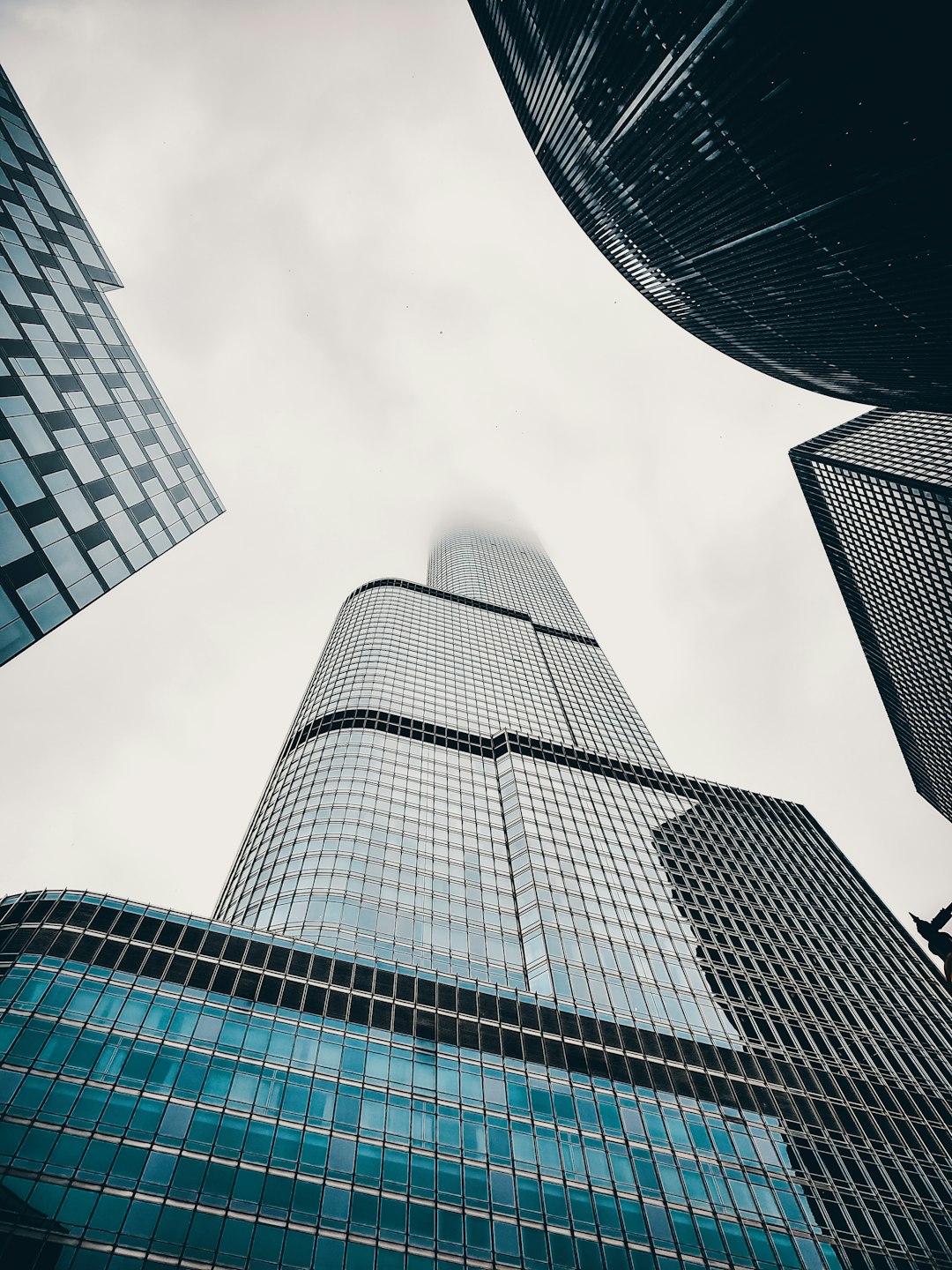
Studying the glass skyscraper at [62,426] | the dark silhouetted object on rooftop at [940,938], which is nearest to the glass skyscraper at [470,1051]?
the glass skyscraper at [62,426]

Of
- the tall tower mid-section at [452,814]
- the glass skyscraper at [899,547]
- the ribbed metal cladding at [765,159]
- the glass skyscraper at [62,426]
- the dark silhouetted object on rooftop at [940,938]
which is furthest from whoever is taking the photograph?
the glass skyscraper at [899,547]

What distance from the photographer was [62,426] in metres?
33.4

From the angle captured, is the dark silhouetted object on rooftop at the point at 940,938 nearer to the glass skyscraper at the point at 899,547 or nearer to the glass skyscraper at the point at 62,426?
the glass skyscraper at the point at 62,426

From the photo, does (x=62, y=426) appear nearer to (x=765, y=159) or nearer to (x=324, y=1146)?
(x=324, y=1146)

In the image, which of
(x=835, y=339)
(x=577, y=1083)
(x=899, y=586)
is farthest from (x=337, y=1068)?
(x=899, y=586)

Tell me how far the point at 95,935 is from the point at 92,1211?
625 inches

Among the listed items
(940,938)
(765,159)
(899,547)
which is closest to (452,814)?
(765,159)

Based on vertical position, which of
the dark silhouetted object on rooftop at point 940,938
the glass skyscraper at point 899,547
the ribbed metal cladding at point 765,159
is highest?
the ribbed metal cladding at point 765,159

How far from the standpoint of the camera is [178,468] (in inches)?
1848

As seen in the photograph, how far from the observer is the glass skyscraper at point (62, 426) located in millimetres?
29031

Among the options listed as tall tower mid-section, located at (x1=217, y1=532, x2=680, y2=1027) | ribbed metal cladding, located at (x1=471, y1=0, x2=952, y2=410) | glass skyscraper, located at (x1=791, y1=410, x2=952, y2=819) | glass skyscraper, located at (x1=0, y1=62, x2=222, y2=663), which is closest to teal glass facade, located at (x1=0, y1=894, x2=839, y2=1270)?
tall tower mid-section, located at (x1=217, y1=532, x2=680, y2=1027)

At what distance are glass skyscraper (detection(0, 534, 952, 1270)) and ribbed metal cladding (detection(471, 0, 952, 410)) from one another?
55215 millimetres

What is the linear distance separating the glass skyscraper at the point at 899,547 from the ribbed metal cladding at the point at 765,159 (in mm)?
14506

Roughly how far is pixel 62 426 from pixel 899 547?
103 meters
